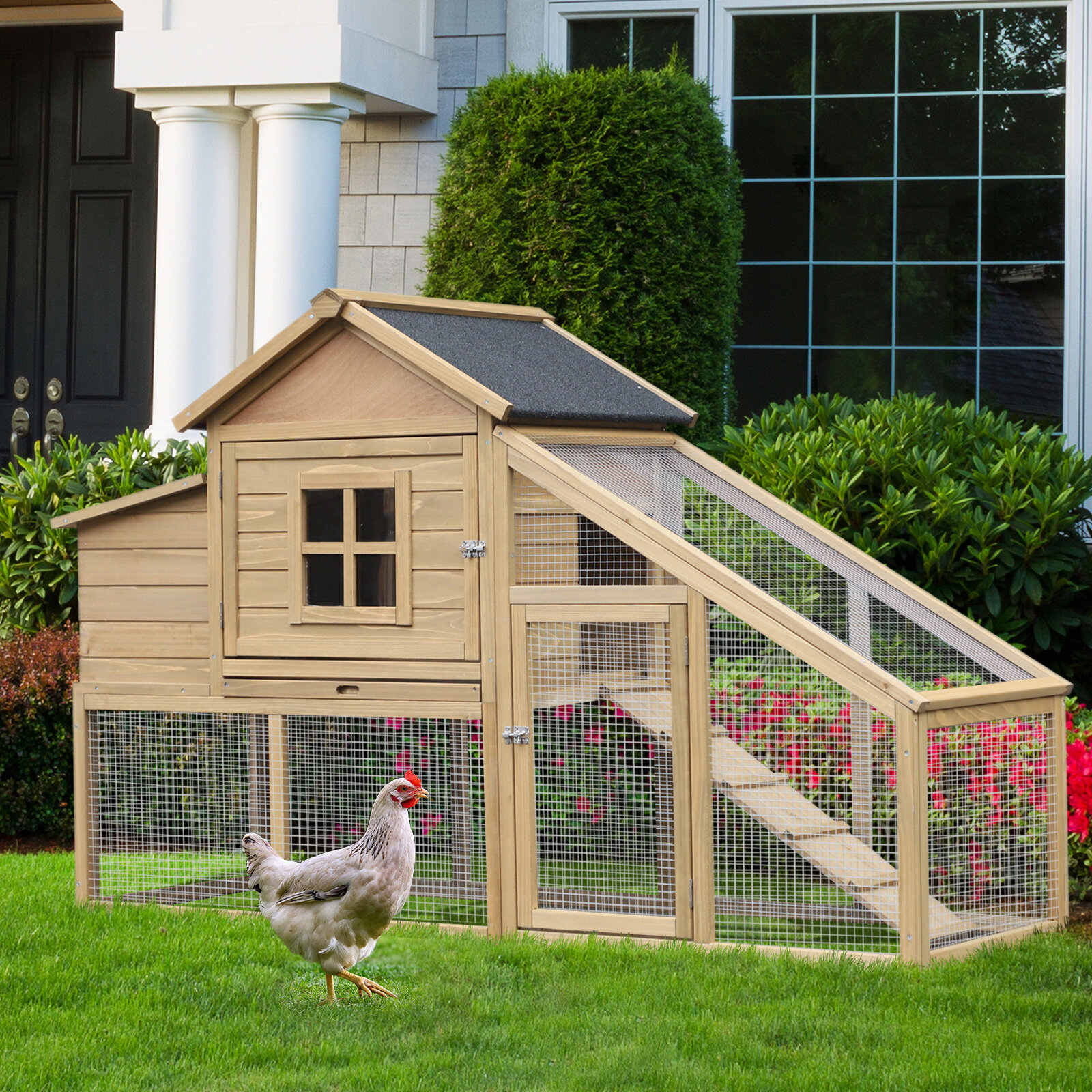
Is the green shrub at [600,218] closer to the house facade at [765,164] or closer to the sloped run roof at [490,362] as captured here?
the house facade at [765,164]

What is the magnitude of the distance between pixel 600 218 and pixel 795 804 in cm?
387

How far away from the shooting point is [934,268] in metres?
9.12

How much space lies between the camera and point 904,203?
30.0 ft

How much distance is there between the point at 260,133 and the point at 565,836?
501 cm

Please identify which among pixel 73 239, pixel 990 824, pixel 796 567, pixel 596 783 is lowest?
pixel 990 824

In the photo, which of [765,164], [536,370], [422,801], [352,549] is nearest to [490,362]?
[536,370]

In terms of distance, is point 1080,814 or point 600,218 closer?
point 1080,814

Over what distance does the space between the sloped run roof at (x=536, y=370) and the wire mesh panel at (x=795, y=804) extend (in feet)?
3.09

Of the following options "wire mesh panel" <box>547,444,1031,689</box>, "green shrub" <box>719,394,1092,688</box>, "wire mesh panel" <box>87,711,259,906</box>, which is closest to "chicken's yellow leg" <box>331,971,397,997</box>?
"wire mesh panel" <box>87,711,259,906</box>

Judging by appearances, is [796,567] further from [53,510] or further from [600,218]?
[53,510]

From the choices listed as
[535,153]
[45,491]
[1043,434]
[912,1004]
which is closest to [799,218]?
[535,153]

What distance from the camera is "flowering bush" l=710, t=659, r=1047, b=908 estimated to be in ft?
15.5

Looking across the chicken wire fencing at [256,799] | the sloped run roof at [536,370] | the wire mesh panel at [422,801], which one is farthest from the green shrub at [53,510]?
the wire mesh panel at [422,801]

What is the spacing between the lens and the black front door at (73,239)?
10.2 metres
